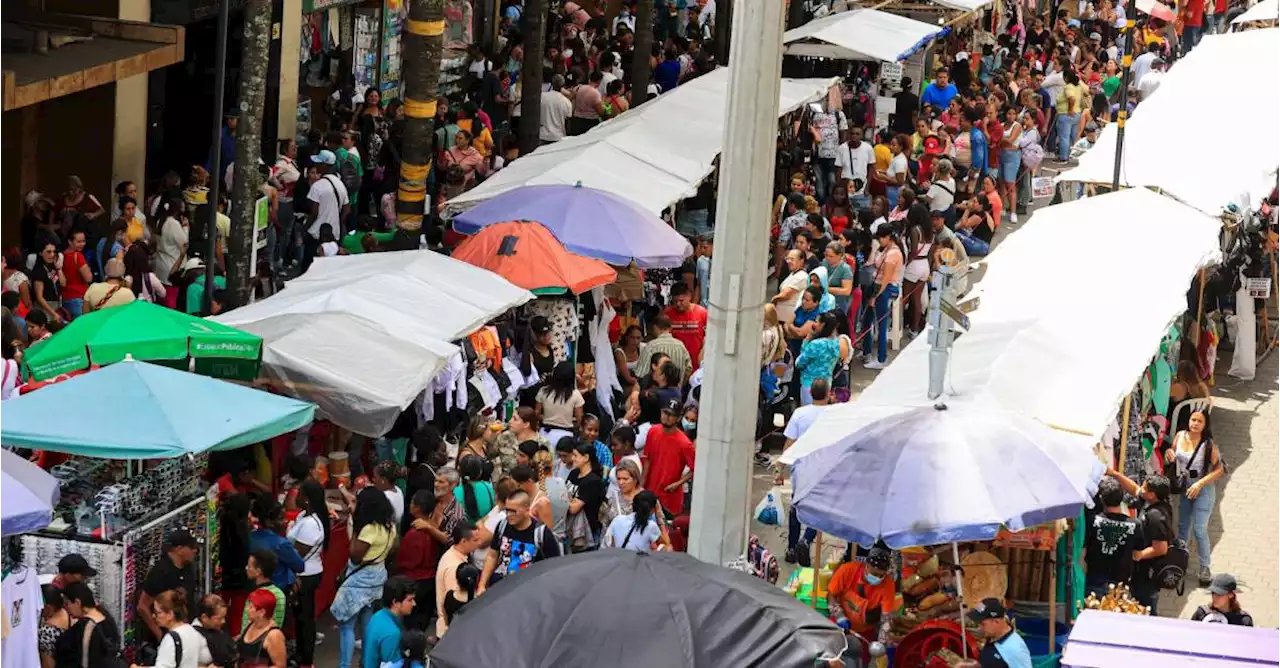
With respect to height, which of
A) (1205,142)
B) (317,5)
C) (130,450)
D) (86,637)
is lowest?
(86,637)

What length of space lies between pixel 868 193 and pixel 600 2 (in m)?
13.1

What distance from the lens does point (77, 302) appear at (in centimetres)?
1689

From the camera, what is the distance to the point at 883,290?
65.4 ft

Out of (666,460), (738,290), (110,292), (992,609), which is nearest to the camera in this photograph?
(738,290)

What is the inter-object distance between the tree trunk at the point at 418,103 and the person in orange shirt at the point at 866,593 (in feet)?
27.1

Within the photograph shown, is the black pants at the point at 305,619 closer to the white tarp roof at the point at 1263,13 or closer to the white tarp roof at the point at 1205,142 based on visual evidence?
the white tarp roof at the point at 1205,142

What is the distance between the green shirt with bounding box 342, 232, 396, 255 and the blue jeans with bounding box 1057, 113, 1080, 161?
14.1 m

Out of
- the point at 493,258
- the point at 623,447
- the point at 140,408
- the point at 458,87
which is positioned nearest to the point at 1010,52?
the point at 458,87

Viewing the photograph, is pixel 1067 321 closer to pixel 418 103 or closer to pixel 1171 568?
pixel 1171 568

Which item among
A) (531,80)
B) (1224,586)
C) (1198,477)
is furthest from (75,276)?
(1224,586)

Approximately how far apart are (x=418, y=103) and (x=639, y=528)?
8022mm

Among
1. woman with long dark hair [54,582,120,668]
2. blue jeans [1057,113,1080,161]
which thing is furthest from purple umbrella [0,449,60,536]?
blue jeans [1057,113,1080,161]

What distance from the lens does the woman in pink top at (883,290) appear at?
19.7 m

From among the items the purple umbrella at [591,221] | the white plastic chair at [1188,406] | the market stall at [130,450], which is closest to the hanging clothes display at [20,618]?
the market stall at [130,450]
